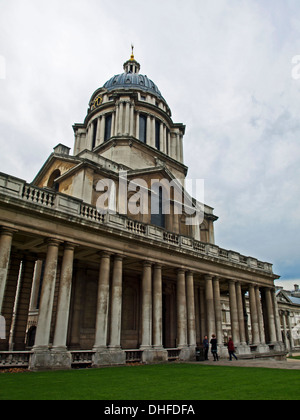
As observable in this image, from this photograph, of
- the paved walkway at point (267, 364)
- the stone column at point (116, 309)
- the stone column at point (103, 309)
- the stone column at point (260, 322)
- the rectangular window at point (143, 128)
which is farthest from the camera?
the rectangular window at point (143, 128)

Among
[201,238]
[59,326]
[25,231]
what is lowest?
[59,326]

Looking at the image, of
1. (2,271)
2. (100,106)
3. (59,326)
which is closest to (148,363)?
(59,326)

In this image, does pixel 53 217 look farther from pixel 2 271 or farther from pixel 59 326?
pixel 59 326

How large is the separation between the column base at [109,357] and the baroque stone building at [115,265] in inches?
2.0

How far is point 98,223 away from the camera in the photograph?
18.4 meters

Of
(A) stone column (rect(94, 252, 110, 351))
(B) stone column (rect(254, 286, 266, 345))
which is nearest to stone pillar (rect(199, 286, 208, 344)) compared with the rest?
(B) stone column (rect(254, 286, 266, 345))

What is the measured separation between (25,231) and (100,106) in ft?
89.9

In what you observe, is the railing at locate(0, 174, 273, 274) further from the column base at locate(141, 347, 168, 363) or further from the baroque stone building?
the column base at locate(141, 347, 168, 363)

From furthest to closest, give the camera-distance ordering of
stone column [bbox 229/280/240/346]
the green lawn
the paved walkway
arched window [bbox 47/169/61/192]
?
arched window [bbox 47/169/61/192], stone column [bbox 229/280/240/346], the paved walkway, the green lawn

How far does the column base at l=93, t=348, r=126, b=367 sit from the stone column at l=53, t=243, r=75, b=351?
6.06 ft

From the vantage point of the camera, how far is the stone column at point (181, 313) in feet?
70.5

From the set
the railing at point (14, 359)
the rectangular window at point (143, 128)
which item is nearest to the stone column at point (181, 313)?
the railing at point (14, 359)

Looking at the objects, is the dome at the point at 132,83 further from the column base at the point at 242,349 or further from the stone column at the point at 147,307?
the column base at the point at 242,349

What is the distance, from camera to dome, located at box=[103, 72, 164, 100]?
4353 centimetres
